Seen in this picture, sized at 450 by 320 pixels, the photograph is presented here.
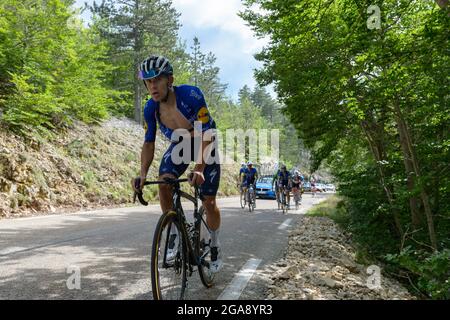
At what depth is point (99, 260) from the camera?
489 cm

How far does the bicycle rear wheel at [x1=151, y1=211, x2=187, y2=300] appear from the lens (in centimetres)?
288

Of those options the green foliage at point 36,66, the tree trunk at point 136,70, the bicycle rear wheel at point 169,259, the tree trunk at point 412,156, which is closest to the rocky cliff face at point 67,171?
the green foliage at point 36,66

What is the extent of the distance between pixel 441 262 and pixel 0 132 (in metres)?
12.7

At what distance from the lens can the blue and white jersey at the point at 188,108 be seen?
3.57 metres

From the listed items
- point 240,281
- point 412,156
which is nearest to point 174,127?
point 240,281

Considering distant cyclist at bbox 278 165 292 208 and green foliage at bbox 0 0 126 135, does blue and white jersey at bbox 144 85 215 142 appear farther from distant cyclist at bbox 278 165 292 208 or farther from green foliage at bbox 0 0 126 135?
distant cyclist at bbox 278 165 292 208

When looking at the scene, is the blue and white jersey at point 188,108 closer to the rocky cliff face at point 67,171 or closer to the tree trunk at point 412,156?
the tree trunk at point 412,156

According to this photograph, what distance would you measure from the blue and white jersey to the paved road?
165 cm

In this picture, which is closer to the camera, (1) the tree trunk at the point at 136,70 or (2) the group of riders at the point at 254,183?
(2) the group of riders at the point at 254,183

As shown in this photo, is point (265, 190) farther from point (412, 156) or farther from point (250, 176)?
point (412, 156)

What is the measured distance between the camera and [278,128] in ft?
279

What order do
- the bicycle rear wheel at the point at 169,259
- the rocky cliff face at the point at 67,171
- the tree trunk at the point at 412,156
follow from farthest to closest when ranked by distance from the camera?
the rocky cliff face at the point at 67,171
the tree trunk at the point at 412,156
the bicycle rear wheel at the point at 169,259

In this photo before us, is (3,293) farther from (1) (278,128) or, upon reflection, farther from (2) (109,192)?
(1) (278,128)
